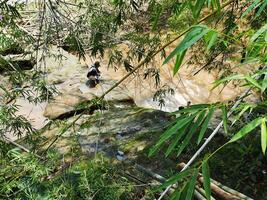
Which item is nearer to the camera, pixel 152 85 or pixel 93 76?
pixel 93 76

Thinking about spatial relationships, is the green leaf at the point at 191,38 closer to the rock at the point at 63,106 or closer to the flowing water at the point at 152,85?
the rock at the point at 63,106

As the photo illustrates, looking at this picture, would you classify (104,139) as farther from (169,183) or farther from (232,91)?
(232,91)

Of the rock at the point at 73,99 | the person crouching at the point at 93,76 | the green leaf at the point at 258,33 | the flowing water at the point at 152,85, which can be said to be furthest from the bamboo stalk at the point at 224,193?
the person crouching at the point at 93,76

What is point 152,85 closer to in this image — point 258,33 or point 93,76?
point 93,76

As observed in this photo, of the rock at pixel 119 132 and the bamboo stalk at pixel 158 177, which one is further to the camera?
the rock at pixel 119 132

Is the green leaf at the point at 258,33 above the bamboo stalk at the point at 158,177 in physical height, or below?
above

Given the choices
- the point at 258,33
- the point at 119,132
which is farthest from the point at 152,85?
the point at 258,33

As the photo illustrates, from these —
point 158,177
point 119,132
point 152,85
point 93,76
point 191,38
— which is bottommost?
point 152,85

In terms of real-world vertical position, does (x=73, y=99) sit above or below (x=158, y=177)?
below

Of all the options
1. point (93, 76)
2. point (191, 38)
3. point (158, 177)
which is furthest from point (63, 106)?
point (191, 38)

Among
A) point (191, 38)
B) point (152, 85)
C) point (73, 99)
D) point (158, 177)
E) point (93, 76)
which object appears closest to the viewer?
point (191, 38)

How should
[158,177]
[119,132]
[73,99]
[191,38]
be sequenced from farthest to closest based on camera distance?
1. [73,99]
2. [119,132]
3. [158,177]
4. [191,38]

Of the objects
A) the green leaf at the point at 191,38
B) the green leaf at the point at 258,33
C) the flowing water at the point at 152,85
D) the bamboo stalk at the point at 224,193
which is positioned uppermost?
the green leaf at the point at 258,33

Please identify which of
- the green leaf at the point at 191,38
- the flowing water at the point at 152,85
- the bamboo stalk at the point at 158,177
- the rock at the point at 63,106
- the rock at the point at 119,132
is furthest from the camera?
the flowing water at the point at 152,85
